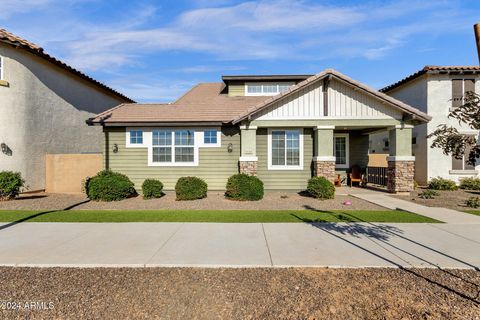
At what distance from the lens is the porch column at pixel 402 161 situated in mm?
12867

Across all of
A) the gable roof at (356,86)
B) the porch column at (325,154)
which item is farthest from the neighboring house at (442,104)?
the porch column at (325,154)

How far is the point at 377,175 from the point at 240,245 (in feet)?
41.6

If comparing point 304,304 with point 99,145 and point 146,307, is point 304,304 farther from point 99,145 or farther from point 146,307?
point 99,145

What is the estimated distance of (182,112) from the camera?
14.2 m

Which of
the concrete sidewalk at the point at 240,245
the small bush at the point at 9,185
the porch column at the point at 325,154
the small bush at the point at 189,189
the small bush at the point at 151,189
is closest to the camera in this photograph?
the concrete sidewalk at the point at 240,245

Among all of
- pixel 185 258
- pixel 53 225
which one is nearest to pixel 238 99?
pixel 53 225

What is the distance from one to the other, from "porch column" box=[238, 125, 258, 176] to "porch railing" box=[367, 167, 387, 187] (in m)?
7.49

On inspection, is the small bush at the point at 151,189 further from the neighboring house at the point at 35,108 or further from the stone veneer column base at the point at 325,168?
the stone veneer column base at the point at 325,168

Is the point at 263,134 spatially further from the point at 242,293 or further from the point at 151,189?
the point at 242,293

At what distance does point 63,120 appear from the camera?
15523mm

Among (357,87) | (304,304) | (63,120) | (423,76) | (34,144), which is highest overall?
(423,76)

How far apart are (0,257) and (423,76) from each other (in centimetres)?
2018

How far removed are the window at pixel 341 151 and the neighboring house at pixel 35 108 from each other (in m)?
15.9

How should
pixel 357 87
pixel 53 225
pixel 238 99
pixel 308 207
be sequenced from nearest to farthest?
1. pixel 53 225
2. pixel 308 207
3. pixel 357 87
4. pixel 238 99
